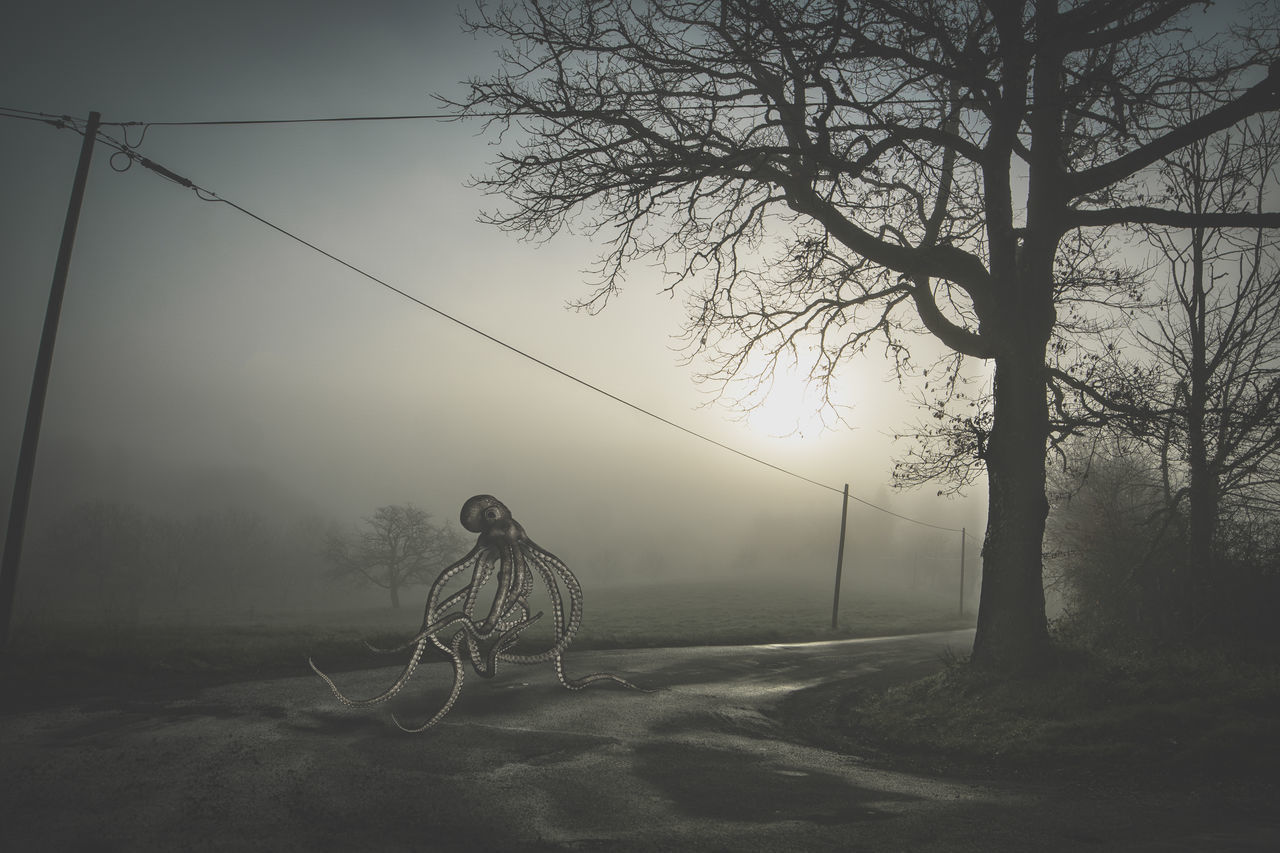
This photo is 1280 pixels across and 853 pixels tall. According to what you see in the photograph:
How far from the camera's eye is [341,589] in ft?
270

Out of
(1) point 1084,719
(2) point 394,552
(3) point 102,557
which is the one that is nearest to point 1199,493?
(1) point 1084,719

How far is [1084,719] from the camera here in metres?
7.55

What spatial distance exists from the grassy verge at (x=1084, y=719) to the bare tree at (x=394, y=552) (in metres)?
57.3

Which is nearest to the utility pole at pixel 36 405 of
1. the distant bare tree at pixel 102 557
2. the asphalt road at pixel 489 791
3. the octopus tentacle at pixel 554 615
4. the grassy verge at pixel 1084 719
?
the asphalt road at pixel 489 791

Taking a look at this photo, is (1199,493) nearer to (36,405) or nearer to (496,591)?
(496,591)

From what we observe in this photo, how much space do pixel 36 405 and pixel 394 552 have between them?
53977mm

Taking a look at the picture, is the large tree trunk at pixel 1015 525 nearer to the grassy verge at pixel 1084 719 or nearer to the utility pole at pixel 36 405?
the grassy verge at pixel 1084 719

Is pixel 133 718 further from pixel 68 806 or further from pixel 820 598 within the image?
pixel 820 598

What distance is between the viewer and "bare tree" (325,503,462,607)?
2406 inches

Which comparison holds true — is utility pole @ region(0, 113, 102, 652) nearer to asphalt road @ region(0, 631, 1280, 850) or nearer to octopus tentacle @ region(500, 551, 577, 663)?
asphalt road @ region(0, 631, 1280, 850)

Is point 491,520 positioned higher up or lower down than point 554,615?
higher up

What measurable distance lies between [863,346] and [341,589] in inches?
3289

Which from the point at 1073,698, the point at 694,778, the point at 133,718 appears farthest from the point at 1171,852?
the point at 133,718

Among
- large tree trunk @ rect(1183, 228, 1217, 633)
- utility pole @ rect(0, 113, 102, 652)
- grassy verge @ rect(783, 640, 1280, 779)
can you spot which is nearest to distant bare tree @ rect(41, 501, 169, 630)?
utility pole @ rect(0, 113, 102, 652)
